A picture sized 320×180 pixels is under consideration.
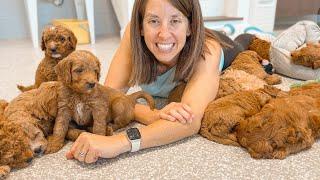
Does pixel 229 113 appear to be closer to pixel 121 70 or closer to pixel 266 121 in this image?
pixel 266 121

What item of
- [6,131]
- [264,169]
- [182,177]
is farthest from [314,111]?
[6,131]

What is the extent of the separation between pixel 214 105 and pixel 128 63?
1.18ft

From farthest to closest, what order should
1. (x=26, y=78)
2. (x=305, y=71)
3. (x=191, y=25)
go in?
1. (x=26, y=78)
2. (x=305, y=71)
3. (x=191, y=25)

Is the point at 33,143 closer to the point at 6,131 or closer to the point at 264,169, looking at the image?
the point at 6,131

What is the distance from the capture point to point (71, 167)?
865 millimetres

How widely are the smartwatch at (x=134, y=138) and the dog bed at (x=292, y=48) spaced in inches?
36.4

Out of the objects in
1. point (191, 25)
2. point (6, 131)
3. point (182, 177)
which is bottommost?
point (182, 177)

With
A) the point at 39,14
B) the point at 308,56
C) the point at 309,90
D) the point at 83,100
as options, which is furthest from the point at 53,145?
the point at 39,14

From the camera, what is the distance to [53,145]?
3.02ft

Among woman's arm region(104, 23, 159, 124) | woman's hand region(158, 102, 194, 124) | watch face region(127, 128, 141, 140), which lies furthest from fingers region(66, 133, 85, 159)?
woman's arm region(104, 23, 159, 124)

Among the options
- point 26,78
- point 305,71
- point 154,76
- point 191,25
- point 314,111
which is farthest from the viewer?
point 26,78

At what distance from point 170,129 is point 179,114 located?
0.16 ft

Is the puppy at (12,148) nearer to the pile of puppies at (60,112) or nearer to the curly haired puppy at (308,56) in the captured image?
the pile of puppies at (60,112)

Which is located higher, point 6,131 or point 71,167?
point 6,131
